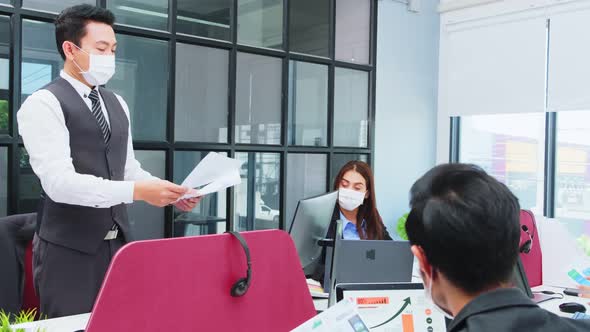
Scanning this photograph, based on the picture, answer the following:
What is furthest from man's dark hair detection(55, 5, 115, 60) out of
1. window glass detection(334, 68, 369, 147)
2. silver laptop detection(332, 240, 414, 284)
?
window glass detection(334, 68, 369, 147)

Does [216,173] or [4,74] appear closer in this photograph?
[216,173]

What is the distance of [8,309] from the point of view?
1.83 metres

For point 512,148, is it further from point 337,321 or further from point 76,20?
point 337,321

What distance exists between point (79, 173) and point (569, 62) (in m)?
3.49

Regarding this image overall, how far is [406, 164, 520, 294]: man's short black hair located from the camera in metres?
0.81

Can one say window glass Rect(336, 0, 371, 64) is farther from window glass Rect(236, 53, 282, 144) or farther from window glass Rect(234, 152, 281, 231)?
window glass Rect(234, 152, 281, 231)

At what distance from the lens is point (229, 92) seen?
3.34 meters

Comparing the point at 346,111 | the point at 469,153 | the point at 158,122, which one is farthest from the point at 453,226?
the point at 469,153

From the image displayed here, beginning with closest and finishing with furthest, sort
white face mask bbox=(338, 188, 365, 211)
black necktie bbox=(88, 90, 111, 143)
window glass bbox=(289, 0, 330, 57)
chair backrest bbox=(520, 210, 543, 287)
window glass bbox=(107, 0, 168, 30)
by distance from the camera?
black necktie bbox=(88, 90, 111, 143) → chair backrest bbox=(520, 210, 543, 287) → white face mask bbox=(338, 188, 365, 211) → window glass bbox=(107, 0, 168, 30) → window glass bbox=(289, 0, 330, 57)

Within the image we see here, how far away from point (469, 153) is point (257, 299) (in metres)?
3.93

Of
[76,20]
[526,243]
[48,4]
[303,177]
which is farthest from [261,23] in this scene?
[526,243]

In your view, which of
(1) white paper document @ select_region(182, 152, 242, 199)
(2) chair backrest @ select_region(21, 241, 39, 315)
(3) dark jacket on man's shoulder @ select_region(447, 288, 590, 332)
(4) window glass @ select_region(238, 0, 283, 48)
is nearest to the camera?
(3) dark jacket on man's shoulder @ select_region(447, 288, 590, 332)

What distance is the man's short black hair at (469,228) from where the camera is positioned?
0.81 m

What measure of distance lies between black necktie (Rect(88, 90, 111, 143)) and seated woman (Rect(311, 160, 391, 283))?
1177mm
